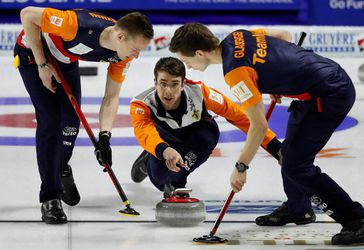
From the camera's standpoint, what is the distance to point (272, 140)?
4746 millimetres

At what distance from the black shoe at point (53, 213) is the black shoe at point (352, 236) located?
133cm

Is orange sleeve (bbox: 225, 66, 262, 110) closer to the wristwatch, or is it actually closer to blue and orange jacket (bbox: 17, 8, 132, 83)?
the wristwatch

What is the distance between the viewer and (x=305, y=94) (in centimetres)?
420

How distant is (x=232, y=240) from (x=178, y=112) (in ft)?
3.06

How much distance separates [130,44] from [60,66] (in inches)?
25.3

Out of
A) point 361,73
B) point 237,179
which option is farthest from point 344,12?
point 237,179

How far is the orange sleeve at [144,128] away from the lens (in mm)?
4738

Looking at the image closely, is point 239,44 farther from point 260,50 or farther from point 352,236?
point 352,236

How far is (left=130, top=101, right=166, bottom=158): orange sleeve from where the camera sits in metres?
4.74

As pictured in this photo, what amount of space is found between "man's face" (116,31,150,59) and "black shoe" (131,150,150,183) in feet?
3.65

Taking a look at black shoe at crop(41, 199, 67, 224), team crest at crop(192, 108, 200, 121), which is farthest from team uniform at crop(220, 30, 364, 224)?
black shoe at crop(41, 199, 67, 224)

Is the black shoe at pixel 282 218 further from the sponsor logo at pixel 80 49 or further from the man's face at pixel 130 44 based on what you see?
the sponsor logo at pixel 80 49

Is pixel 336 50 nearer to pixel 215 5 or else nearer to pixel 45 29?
pixel 215 5

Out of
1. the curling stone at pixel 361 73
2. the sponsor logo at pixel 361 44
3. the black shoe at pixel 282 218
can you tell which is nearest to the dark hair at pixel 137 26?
the black shoe at pixel 282 218
